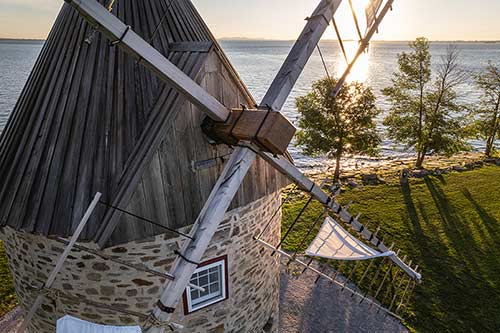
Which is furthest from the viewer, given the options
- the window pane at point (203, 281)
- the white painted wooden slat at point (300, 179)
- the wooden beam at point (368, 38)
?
the window pane at point (203, 281)

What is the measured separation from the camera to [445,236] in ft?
50.3

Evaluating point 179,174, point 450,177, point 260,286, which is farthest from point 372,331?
point 450,177

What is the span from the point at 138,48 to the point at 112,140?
2.35 m

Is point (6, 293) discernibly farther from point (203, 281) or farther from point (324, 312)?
point (324, 312)

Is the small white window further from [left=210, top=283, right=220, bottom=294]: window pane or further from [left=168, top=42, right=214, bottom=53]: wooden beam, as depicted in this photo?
[left=168, top=42, right=214, bottom=53]: wooden beam

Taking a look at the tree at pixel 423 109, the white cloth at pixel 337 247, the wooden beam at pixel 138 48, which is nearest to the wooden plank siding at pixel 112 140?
the wooden beam at pixel 138 48

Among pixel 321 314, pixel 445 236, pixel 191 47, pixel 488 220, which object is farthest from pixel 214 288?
pixel 488 220

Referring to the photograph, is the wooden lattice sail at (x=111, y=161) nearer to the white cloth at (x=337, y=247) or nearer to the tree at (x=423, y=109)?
the white cloth at (x=337, y=247)

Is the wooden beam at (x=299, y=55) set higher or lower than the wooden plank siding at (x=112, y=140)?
higher

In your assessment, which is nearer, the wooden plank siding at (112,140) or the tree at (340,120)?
the wooden plank siding at (112,140)

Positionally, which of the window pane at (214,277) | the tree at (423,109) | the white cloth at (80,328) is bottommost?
the window pane at (214,277)

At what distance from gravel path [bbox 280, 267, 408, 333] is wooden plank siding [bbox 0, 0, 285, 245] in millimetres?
5640

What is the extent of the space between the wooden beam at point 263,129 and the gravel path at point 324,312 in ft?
24.4

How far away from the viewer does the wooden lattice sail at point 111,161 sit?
5734 mm
